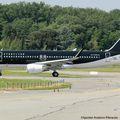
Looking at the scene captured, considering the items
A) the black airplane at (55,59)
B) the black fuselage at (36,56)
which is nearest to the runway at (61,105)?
the black airplane at (55,59)

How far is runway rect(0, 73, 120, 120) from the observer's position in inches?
1133

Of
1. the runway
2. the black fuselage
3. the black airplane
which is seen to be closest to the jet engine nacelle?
the black airplane

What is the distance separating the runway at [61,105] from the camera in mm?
28781

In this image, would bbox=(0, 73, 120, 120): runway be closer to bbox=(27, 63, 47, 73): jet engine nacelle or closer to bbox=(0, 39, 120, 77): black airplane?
bbox=(27, 63, 47, 73): jet engine nacelle

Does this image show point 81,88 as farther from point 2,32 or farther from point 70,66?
point 2,32

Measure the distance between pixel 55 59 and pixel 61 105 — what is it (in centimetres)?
3707

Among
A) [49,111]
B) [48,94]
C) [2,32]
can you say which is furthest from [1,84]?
[2,32]

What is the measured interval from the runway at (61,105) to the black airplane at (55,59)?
A: 2324 cm

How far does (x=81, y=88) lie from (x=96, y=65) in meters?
23.6

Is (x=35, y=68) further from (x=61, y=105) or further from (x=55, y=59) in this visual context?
(x=61, y=105)

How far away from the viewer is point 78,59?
2790 inches

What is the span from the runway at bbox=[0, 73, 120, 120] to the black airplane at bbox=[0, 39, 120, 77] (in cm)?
2324

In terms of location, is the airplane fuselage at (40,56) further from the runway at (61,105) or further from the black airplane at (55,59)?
the runway at (61,105)

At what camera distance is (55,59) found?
71.1 metres
